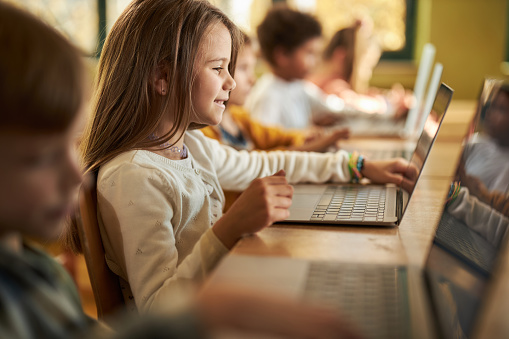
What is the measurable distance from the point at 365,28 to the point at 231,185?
260 centimetres

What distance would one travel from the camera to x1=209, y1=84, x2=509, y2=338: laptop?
56 cm

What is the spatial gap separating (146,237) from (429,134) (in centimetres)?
58

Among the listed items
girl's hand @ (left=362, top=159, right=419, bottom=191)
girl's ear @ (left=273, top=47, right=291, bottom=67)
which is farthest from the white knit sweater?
girl's ear @ (left=273, top=47, right=291, bottom=67)

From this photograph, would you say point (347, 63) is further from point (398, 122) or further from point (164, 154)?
point (164, 154)

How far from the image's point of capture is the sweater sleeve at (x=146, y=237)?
824mm

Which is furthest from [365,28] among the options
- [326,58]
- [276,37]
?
Result: [276,37]

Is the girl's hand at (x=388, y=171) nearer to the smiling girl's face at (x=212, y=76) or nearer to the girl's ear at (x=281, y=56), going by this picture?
the smiling girl's face at (x=212, y=76)

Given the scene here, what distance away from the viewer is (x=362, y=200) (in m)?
1.17

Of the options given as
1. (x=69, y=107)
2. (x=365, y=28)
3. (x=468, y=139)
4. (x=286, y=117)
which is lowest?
(x=286, y=117)

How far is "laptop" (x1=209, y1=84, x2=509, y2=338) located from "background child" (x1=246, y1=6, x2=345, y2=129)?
6.69 feet

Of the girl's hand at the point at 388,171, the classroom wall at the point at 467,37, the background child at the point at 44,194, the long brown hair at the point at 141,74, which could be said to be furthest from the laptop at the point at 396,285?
the classroom wall at the point at 467,37

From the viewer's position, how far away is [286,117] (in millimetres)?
2785

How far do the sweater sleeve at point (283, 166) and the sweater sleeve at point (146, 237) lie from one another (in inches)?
15.8

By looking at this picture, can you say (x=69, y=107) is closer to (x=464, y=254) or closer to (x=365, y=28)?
(x=464, y=254)
